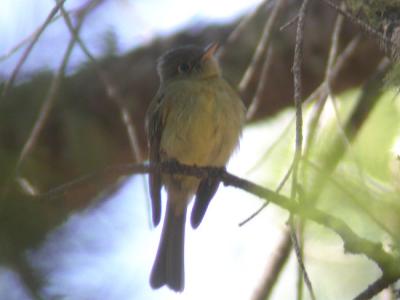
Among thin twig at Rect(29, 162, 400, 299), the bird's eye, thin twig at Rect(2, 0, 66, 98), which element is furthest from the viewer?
the bird's eye

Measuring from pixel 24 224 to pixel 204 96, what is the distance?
9.47 ft

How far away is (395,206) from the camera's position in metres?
1.96

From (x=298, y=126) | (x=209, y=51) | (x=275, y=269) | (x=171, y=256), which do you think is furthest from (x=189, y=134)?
(x=298, y=126)

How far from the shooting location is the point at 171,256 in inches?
178

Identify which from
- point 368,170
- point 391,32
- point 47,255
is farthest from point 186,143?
point 47,255

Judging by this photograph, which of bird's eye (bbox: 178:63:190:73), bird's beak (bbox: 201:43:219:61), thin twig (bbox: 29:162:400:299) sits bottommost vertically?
thin twig (bbox: 29:162:400:299)

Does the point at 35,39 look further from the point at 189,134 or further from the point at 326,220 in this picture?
the point at 189,134

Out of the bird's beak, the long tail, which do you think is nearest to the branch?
the long tail

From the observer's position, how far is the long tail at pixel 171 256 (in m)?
4.31

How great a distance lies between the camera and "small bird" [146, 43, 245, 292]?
4234 mm

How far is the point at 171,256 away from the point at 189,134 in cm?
78

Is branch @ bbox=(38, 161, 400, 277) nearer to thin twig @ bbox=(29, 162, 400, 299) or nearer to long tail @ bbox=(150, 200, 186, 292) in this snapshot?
thin twig @ bbox=(29, 162, 400, 299)

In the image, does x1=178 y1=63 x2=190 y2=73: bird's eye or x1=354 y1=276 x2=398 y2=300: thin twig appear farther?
x1=178 y1=63 x2=190 y2=73: bird's eye

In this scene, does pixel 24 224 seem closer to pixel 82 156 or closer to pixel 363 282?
pixel 82 156
